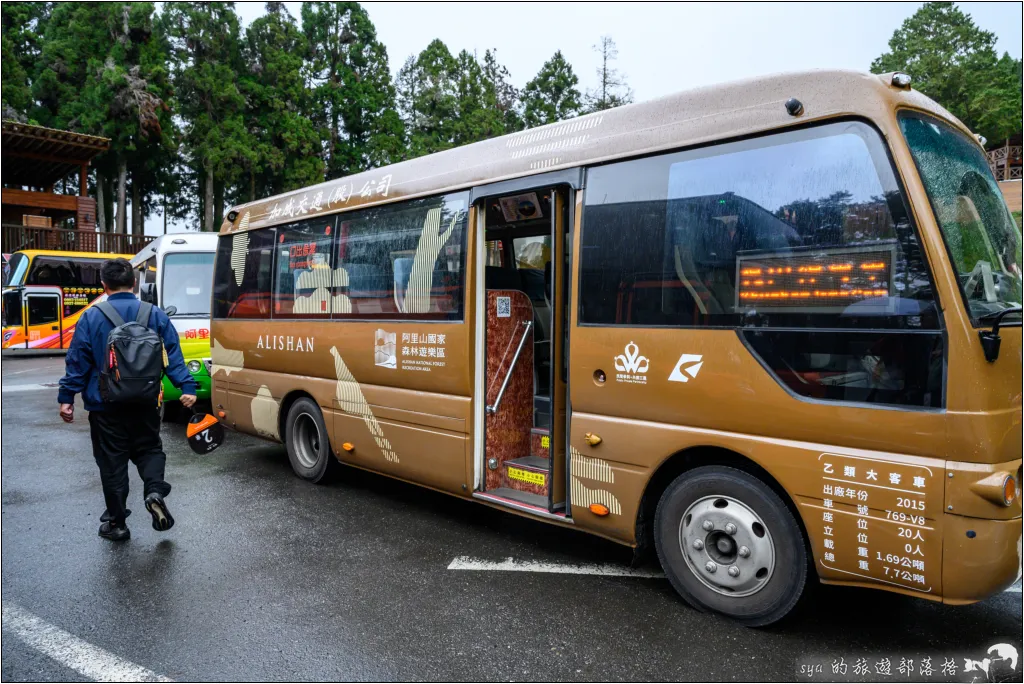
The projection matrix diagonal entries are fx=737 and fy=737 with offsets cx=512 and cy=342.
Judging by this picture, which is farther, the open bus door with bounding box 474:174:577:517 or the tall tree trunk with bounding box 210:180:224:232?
the tall tree trunk with bounding box 210:180:224:232

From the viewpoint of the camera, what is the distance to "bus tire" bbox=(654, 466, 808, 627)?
3.49 meters

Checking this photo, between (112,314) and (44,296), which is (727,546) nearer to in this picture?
(112,314)

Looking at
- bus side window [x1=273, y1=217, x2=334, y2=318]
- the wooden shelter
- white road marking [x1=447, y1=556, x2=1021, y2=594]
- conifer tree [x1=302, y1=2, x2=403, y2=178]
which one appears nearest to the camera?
white road marking [x1=447, y1=556, x2=1021, y2=594]

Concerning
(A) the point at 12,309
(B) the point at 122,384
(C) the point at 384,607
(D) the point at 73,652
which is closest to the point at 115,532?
(B) the point at 122,384

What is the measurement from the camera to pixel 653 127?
403 cm

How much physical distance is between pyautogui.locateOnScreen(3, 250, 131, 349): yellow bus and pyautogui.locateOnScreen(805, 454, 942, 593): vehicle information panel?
21.9 metres

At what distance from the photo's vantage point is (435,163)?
17.8ft

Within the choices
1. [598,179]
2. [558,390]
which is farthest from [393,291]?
[598,179]

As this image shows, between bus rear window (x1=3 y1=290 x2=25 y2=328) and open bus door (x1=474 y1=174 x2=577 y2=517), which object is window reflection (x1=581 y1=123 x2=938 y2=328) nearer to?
open bus door (x1=474 y1=174 x2=577 y2=517)

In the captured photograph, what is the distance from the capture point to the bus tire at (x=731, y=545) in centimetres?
349

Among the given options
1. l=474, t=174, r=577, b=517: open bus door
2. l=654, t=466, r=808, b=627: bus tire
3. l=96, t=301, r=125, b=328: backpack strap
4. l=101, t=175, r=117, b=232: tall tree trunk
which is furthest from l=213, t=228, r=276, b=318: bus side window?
l=101, t=175, r=117, b=232: tall tree trunk

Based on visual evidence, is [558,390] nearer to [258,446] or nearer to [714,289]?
[714,289]

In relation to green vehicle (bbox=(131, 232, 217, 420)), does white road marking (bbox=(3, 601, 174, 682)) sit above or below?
below

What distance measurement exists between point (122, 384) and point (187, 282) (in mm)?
6716
